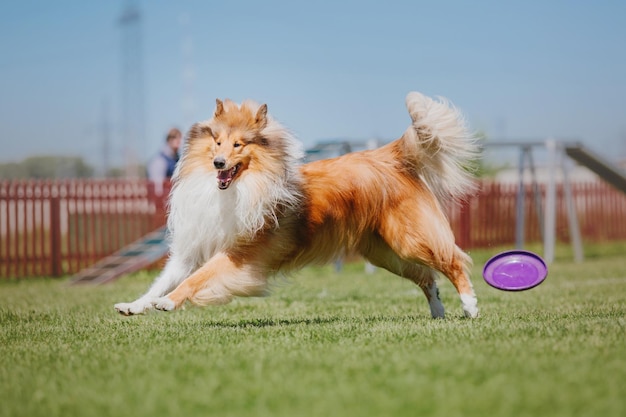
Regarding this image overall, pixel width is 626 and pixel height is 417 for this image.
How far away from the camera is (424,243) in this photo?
6973 millimetres

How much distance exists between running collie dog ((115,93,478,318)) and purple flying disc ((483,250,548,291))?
40.8 inches

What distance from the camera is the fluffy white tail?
7293mm

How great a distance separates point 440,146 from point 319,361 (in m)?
3.25

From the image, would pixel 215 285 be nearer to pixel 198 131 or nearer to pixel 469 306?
pixel 198 131

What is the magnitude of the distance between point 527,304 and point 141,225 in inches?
393

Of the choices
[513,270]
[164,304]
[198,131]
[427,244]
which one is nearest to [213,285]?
[164,304]

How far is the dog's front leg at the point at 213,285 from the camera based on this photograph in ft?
20.5

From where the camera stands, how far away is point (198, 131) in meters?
6.72

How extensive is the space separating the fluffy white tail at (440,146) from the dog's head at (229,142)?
1.52m

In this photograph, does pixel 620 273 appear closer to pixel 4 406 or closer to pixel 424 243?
pixel 424 243

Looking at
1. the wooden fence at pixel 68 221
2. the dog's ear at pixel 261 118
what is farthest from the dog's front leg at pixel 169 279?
the wooden fence at pixel 68 221

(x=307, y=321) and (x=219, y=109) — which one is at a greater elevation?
(x=219, y=109)

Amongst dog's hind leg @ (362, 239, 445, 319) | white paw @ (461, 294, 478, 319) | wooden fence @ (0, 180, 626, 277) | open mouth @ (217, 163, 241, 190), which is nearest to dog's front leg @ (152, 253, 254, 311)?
open mouth @ (217, 163, 241, 190)

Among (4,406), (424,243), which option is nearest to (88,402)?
(4,406)
